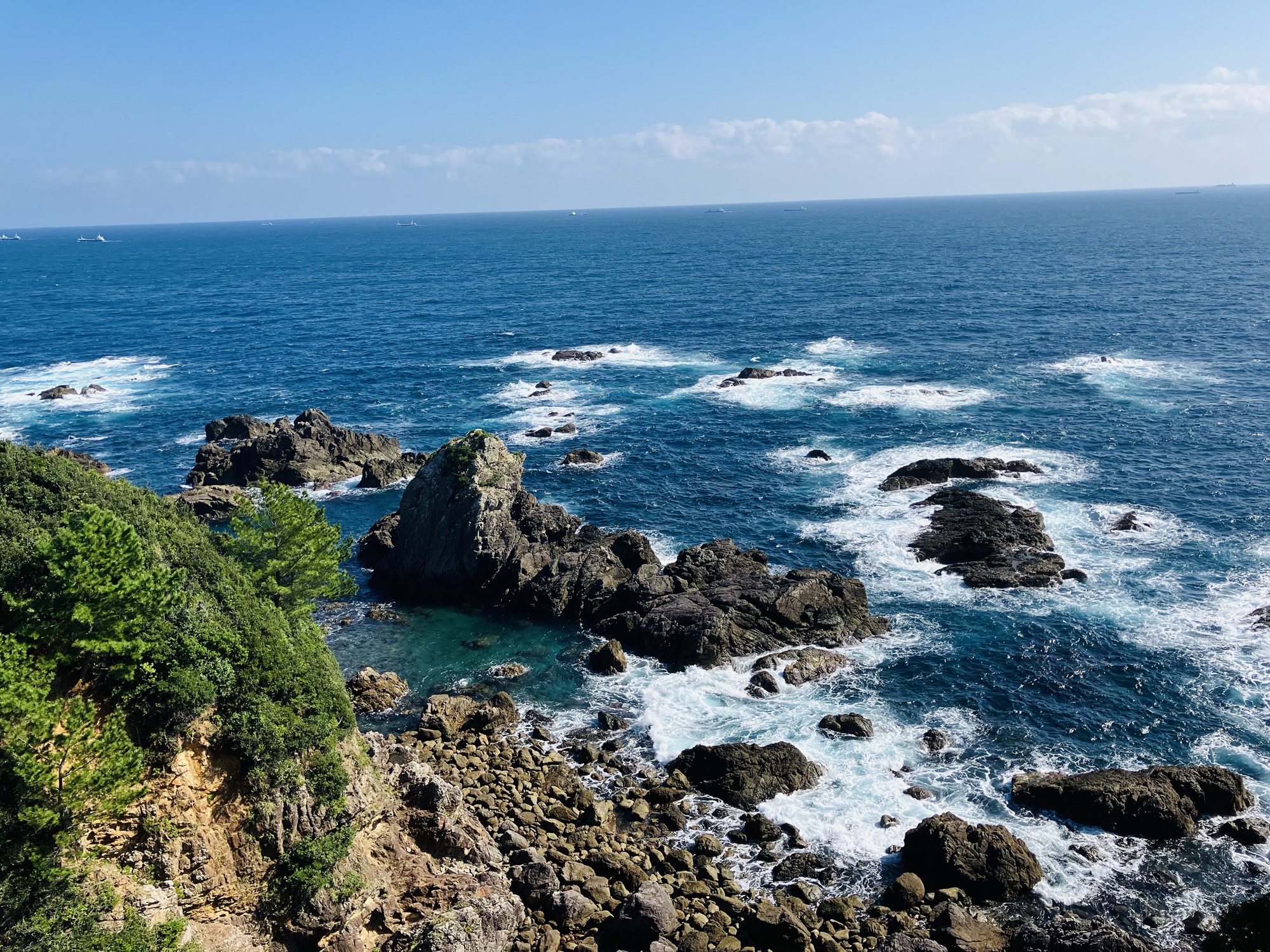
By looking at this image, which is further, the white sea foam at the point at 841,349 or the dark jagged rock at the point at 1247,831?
the white sea foam at the point at 841,349

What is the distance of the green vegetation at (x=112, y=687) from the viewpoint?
24609 millimetres

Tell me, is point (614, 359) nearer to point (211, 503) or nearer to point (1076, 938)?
point (211, 503)

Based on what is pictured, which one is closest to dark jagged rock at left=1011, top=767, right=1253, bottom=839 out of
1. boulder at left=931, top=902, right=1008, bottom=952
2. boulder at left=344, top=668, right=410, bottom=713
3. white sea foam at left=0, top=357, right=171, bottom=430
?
boulder at left=931, top=902, right=1008, bottom=952

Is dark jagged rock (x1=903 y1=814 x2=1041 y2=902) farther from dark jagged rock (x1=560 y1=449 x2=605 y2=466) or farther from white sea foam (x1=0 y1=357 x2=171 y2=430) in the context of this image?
white sea foam (x1=0 y1=357 x2=171 y2=430)

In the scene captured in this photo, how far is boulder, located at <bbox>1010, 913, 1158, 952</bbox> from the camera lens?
3306cm

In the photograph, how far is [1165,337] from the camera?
129875mm

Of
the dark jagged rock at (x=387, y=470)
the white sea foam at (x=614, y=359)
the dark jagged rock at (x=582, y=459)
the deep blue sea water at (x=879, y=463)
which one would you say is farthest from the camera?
the white sea foam at (x=614, y=359)

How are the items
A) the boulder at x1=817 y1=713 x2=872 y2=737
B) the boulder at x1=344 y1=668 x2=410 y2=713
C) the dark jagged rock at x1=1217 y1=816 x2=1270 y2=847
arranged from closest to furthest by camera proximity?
1. the dark jagged rock at x1=1217 y1=816 x2=1270 y2=847
2. the boulder at x1=817 y1=713 x2=872 y2=737
3. the boulder at x1=344 y1=668 x2=410 y2=713

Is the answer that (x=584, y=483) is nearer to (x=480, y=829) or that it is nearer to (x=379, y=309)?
(x=480, y=829)

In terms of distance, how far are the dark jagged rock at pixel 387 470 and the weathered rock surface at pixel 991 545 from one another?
49611 mm

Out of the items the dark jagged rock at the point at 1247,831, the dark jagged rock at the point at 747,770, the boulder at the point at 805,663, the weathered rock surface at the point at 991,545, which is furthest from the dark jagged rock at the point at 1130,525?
the dark jagged rock at the point at 747,770

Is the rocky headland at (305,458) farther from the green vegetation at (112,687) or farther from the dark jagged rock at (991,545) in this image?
the dark jagged rock at (991,545)

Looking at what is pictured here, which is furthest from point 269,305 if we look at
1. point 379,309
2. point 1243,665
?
point 1243,665

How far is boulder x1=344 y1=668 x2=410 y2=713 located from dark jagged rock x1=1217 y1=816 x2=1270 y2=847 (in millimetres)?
44968
